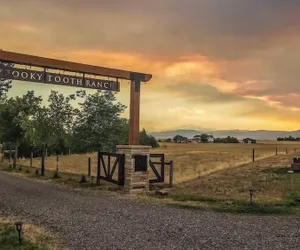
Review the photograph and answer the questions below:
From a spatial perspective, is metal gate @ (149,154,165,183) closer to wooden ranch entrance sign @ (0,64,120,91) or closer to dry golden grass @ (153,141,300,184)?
dry golden grass @ (153,141,300,184)

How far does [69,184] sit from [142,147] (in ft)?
18.8

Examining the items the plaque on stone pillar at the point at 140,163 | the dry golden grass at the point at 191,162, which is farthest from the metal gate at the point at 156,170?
the dry golden grass at the point at 191,162

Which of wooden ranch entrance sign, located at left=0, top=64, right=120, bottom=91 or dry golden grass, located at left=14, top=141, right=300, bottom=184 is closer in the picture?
wooden ranch entrance sign, located at left=0, top=64, right=120, bottom=91

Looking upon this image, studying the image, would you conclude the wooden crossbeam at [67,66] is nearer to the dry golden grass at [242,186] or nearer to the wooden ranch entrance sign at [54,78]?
the wooden ranch entrance sign at [54,78]

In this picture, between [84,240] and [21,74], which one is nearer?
[84,240]

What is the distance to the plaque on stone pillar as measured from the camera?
747 inches

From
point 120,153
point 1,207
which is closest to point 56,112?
point 120,153

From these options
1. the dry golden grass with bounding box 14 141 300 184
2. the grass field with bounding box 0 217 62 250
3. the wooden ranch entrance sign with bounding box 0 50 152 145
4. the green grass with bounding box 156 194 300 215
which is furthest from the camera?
the dry golden grass with bounding box 14 141 300 184

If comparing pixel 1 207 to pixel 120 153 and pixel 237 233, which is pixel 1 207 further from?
pixel 237 233

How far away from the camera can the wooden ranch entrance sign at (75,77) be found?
16.8 metres

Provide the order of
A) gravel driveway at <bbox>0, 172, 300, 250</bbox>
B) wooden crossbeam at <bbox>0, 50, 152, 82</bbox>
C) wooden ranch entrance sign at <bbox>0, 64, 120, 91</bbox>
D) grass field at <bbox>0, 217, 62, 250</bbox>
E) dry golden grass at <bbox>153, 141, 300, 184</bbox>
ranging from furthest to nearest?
dry golden grass at <bbox>153, 141, 300, 184</bbox> < wooden crossbeam at <bbox>0, 50, 152, 82</bbox> < wooden ranch entrance sign at <bbox>0, 64, 120, 91</bbox> < gravel driveway at <bbox>0, 172, 300, 250</bbox> < grass field at <bbox>0, 217, 62, 250</bbox>

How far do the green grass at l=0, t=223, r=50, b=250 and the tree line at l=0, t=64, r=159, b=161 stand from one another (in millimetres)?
17217

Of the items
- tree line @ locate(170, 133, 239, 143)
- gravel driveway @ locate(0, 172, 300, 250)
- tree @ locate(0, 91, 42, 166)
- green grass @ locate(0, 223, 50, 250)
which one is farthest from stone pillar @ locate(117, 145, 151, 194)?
tree line @ locate(170, 133, 239, 143)

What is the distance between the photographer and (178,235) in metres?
10.2
